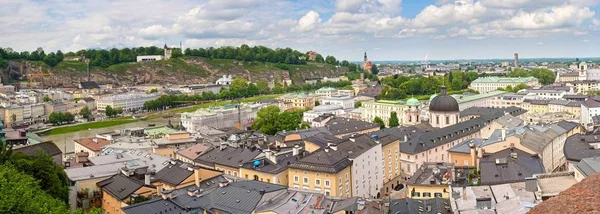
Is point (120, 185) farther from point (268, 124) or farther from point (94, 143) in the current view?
point (268, 124)

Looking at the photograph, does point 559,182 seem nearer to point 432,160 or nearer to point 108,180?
point 432,160

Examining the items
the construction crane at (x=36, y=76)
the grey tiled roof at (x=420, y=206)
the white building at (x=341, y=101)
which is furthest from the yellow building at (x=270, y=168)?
the construction crane at (x=36, y=76)

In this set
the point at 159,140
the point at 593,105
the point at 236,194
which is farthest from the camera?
the point at 593,105

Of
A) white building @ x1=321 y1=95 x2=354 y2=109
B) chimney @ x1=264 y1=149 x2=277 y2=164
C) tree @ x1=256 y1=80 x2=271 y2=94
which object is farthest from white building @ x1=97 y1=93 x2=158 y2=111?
chimney @ x1=264 y1=149 x2=277 y2=164

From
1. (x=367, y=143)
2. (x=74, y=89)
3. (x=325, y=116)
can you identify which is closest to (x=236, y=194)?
(x=367, y=143)

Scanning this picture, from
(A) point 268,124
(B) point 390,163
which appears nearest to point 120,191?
(B) point 390,163

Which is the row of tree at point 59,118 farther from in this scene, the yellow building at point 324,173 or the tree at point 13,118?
the yellow building at point 324,173
